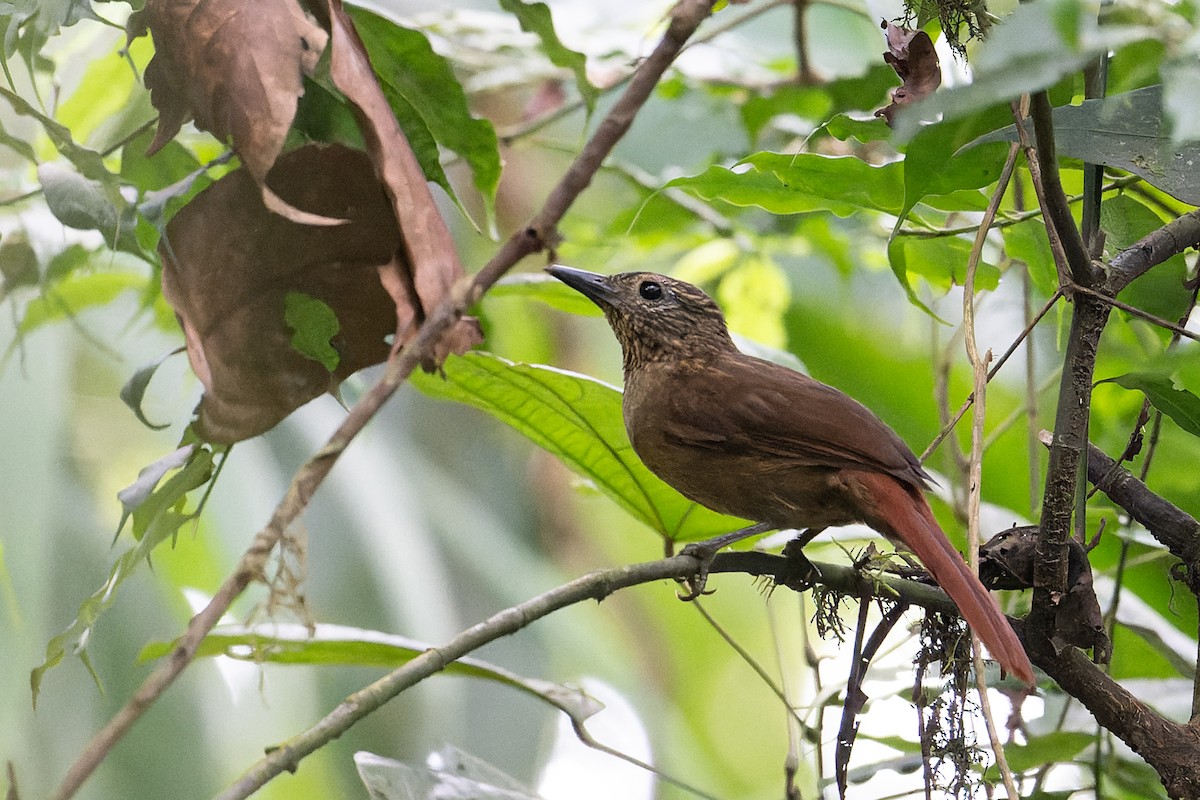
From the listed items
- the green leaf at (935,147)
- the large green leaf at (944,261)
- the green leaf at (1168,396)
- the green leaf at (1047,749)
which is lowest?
the green leaf at (1047,749)

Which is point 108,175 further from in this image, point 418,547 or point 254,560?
point 418,547

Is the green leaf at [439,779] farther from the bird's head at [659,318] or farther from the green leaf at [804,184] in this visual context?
the bird's head at [659,318]

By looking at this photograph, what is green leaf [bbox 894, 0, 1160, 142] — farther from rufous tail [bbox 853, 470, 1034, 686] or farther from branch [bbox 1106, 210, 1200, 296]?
rufous tail [bbox 853, 470, 1034, 686]

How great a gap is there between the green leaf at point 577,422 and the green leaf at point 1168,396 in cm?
77

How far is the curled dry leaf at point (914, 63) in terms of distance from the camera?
4.45 feet

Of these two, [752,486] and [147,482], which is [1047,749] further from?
[147,482]

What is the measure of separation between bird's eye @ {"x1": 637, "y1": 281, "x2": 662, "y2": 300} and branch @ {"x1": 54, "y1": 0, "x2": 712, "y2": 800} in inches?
56.3

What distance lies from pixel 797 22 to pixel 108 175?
219 cm

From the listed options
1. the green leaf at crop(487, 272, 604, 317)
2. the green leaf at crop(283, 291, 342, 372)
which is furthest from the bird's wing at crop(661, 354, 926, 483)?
the green leaf at crop(283, 291, 342, 372)

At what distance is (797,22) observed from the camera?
305 centimetres

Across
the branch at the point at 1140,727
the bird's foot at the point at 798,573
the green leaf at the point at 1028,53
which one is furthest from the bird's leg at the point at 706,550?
the green leaf at the point at 1028,53

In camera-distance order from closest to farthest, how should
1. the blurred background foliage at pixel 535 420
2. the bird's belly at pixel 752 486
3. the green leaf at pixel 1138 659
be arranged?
the blurred background foliage at pixel 535 420
the bird's belly at pixel 752 486
the green leaf at pixel 1138 659

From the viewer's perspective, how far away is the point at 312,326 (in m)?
1.46

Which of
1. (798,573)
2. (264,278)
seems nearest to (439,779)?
(798,573)
